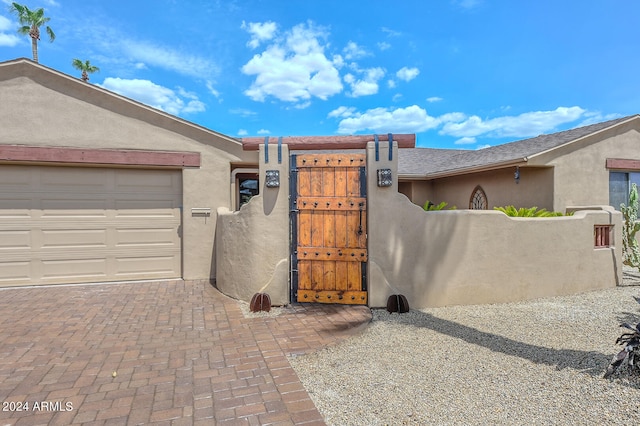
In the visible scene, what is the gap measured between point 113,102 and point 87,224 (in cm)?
280

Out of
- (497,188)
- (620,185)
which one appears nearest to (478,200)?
(497,188)

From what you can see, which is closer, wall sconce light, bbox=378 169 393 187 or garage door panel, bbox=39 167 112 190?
wall sconce light, bbox=378 169 393 187

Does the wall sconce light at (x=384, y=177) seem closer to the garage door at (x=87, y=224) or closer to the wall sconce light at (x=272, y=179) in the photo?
Answer: the wall sconce light at (x=272, y=179)

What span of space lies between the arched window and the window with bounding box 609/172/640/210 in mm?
3457

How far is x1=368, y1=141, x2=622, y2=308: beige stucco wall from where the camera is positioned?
5621mm

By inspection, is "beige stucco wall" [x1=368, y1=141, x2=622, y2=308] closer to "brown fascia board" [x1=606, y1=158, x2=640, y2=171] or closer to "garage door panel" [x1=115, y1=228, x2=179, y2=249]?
"garage door panel" [x1=115, y1=228, x2=179, y2=249]

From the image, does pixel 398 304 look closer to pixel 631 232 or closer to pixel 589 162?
pixel 631 232

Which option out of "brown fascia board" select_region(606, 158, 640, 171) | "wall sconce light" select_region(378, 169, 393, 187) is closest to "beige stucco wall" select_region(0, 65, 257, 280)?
"wall sconce light" select_region(378, 169, 393, 187)

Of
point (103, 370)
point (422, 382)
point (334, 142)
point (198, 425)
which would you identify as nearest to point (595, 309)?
point (422, 382)

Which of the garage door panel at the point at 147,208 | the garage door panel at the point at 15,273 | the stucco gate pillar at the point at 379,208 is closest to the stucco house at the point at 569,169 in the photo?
the stucco gate pillar at the point at 379,208

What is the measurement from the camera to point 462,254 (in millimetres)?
5820

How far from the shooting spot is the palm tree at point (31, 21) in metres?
25.2

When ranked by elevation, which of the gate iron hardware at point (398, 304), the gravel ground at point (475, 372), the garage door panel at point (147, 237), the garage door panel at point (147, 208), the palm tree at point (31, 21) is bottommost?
the gravel ground at point (475, 372)

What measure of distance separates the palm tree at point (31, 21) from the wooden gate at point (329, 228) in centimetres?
3323
